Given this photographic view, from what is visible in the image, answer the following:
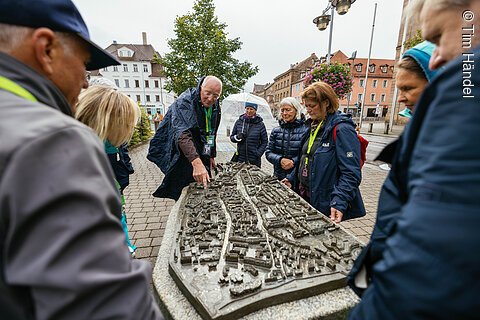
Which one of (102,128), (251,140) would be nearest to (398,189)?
(102,128)

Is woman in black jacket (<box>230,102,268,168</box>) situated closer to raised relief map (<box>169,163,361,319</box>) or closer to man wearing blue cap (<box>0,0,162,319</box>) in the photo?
raised relief map (<box>169,163,361,319</box>)

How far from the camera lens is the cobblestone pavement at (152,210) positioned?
3.82 metres

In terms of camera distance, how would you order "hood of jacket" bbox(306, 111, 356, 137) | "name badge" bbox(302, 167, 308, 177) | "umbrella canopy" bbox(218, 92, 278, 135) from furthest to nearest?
"umbrella canopy" bbox(218, 92, 278, 135) < "name badge" bbox(302, 167, 308, 177) < "hood of jacket" bbox(306, 111, 356, 137)

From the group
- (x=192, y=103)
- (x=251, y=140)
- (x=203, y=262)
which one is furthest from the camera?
(x=251, y=140)

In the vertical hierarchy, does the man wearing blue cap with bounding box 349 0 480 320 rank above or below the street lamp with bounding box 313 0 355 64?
below

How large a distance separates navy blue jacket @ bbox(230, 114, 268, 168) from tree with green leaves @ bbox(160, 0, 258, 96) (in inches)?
396

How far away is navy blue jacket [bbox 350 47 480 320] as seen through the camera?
493 mm

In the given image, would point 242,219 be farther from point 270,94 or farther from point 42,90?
point 270,94

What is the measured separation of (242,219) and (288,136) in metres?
1.98

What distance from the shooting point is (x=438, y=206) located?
0.52 meters

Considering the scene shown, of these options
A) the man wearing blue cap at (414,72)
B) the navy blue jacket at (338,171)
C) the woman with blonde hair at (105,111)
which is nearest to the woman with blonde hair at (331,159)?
the navy blue jacket at (338,171)

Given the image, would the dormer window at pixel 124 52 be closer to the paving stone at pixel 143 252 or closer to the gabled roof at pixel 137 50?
the gabled roof at pixel 137 50

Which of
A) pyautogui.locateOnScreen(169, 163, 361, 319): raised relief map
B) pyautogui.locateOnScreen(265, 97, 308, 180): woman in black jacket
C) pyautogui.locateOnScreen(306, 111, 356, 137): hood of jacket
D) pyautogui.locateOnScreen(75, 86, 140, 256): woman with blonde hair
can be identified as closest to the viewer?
pyautogui.locateOnScreen(169, 163, 361, 319): raised relief map

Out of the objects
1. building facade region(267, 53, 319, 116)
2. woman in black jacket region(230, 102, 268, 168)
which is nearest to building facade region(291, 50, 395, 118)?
building facade region(267, 53, 319, 116)
